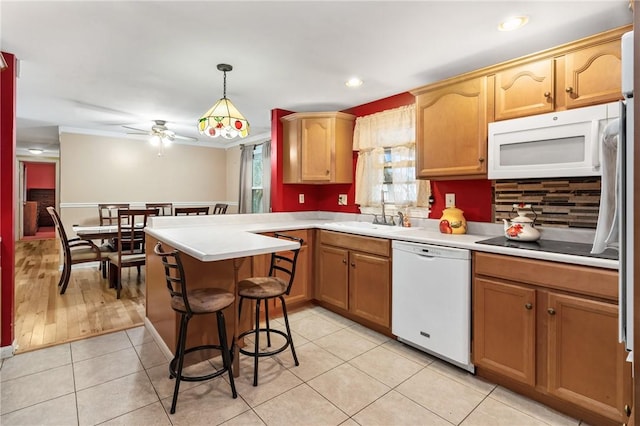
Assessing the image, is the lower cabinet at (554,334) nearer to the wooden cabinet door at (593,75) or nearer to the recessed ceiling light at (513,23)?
the wooden cabinet door at (593,75)

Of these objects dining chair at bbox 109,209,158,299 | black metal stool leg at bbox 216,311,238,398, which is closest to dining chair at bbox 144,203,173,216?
dining chair at bbox 109,209,158,299

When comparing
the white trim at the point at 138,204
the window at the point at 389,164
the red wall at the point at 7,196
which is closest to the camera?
the red wall at the point at 7,196

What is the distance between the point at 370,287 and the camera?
274 centimetres

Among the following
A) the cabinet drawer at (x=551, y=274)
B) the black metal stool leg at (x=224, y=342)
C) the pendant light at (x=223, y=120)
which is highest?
the pendant light at (x=223, y=120)

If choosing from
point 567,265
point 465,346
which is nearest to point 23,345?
point 465,346

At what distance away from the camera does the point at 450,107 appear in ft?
8.09

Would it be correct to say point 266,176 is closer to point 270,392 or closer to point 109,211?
point 109,211

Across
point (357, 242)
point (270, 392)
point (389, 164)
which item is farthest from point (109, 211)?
point (270, 392)

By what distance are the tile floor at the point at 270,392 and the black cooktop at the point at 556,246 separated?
0.89 meters

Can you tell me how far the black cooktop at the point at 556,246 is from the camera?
1.68 m

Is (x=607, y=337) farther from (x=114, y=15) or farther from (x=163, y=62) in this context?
(x=163, y=62)

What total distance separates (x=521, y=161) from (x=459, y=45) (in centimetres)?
90

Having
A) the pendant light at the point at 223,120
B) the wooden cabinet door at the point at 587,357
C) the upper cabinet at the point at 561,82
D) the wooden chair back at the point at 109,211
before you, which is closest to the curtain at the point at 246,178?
the wooden chair back at the point at 109,211

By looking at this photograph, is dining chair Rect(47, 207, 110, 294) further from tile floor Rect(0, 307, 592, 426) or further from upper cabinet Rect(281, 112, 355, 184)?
upper cabinet Rect(281, 112, 355, 184)
